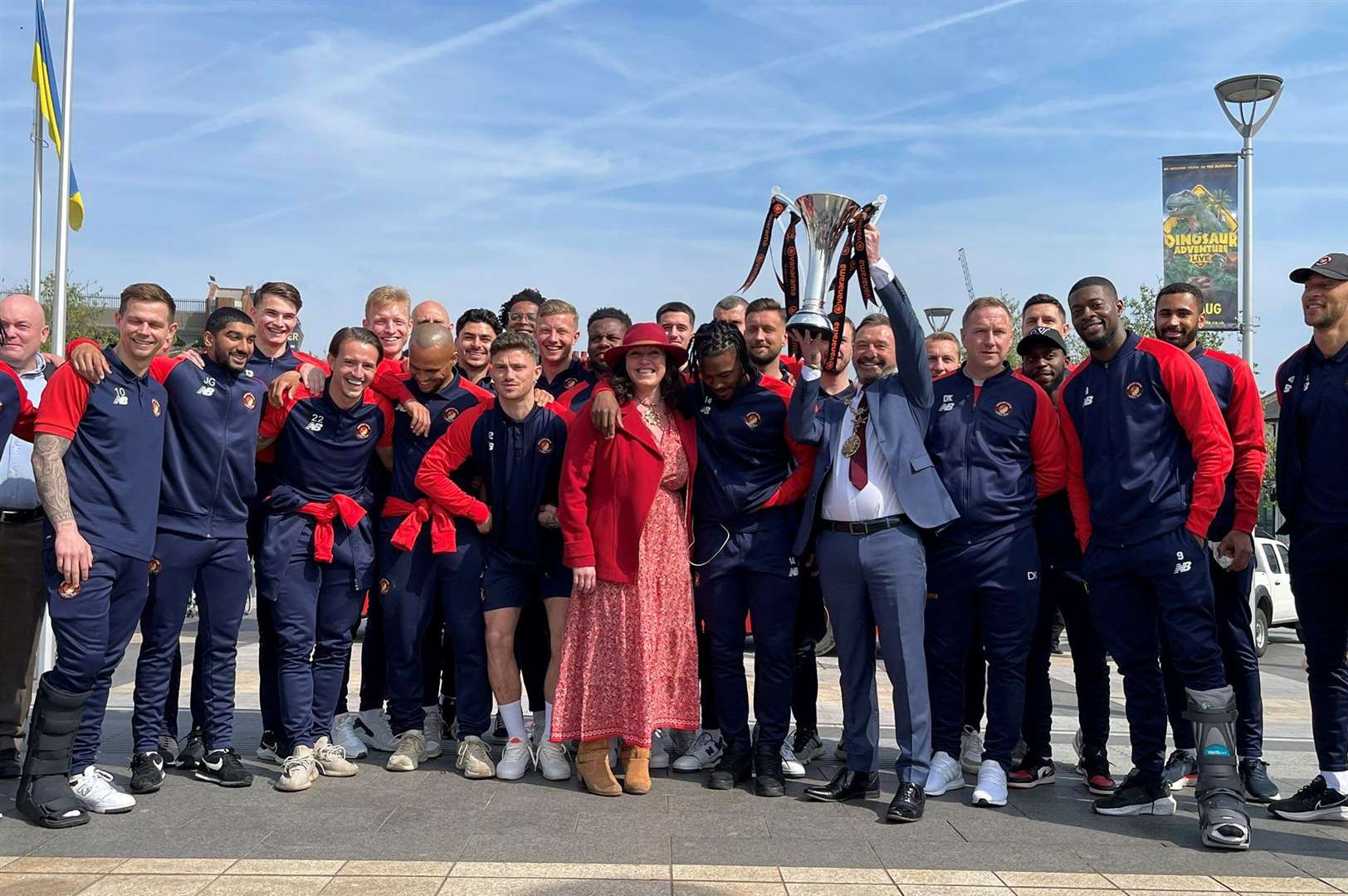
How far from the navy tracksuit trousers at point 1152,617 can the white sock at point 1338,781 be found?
716mm

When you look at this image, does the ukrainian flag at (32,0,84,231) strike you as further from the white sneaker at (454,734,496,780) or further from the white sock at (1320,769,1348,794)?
the white sock at (1320,769,1348,794)

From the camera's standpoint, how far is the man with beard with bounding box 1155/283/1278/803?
5.49 m

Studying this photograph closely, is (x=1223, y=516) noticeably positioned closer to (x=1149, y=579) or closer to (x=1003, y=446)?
(x=1149, y=579)

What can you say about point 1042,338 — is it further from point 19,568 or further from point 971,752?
point 19,568

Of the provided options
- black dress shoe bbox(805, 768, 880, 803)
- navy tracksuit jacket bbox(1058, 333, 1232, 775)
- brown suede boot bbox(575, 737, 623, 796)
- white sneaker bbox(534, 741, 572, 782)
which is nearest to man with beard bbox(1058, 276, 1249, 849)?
navy tracksuit jacket bbox(1058, 333, 1232, 775)

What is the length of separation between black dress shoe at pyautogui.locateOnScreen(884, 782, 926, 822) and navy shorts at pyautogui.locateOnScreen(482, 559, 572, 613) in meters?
1.92

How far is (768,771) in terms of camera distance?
552 cm

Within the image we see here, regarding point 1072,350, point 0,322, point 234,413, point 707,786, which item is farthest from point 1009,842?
point 1072,350

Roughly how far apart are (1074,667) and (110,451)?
4736 millimetres

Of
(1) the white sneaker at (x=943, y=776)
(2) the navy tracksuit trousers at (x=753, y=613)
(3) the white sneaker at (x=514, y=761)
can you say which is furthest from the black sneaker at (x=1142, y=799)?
(3) the white sneaker at (x=514, y=761)

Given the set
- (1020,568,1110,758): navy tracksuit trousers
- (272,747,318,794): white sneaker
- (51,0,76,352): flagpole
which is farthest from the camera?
(51,0,76,352): flagpole

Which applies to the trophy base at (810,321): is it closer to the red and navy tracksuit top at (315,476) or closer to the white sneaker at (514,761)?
the red and navy tracksuit top at (315,476)

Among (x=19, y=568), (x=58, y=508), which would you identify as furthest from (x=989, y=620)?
(x=19, y=568)

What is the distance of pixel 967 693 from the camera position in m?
6.33
